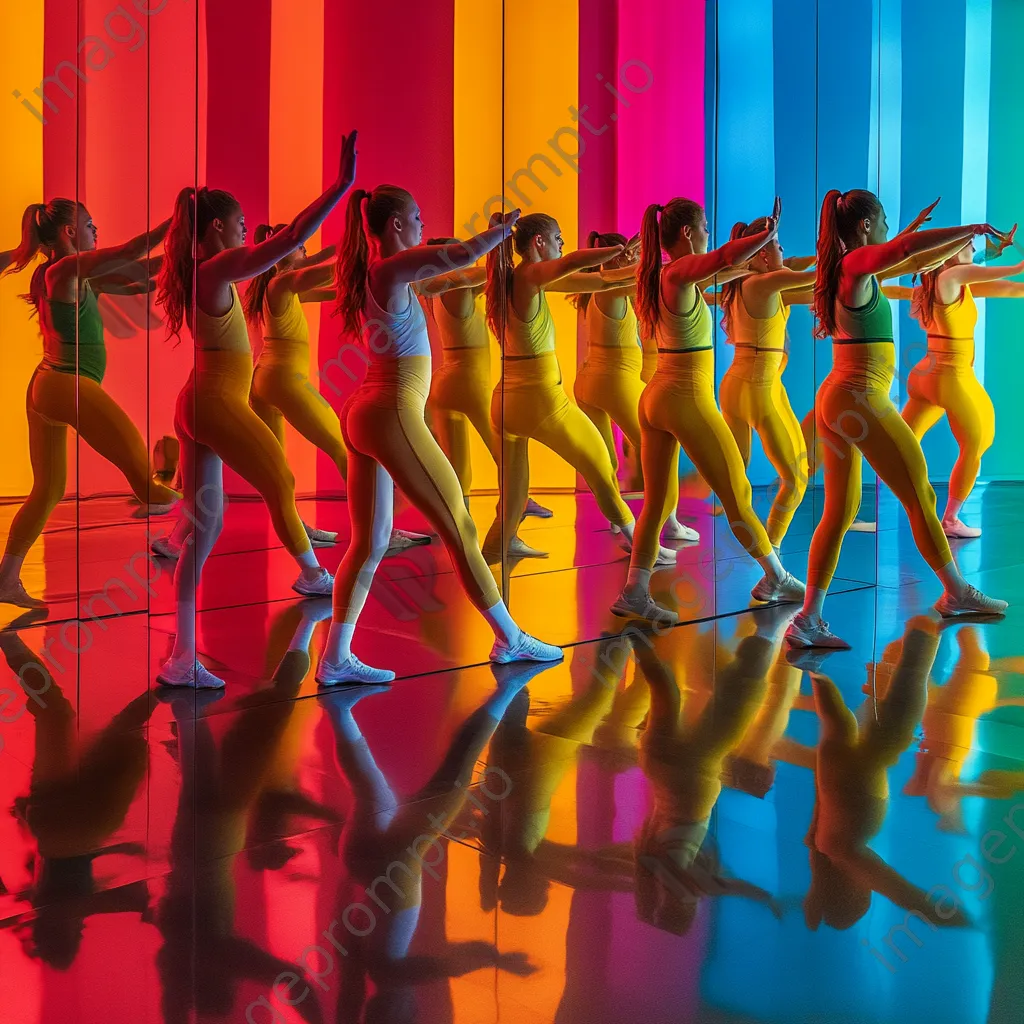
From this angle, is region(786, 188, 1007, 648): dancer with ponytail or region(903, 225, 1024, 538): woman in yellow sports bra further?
region(903, 225, 1024, 538): woman in yellow sports bra

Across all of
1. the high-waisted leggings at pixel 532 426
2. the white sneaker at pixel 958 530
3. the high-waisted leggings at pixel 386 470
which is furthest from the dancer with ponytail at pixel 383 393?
the white sneaker at pixel 958 530

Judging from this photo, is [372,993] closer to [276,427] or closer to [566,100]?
[276,427]

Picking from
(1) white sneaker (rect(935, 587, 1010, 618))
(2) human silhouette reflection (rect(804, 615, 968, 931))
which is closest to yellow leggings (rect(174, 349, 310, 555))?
(2) human silhouette reflection (rect(804, 615, 968, 931))

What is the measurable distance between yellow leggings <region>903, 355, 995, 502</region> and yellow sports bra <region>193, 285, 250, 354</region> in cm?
297

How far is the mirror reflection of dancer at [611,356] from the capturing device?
17.1 ft

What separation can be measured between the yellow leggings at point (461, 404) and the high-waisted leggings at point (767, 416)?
1682 mm

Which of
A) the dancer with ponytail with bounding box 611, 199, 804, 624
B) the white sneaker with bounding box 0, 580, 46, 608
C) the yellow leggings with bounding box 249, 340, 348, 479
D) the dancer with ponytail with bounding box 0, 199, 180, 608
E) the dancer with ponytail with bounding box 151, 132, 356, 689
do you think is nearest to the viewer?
the dancer with ponytail with bounding box 151, 132, 356, 689

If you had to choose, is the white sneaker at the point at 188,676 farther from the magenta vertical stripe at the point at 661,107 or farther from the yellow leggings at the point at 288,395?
the magenta vertical stripe at the point at 661,107

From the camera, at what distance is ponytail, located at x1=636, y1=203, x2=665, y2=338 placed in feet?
16.9

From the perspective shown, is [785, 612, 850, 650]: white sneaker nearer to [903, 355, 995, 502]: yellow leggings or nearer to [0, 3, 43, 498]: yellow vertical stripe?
[903, 355, 995, 502]: yellow leggings

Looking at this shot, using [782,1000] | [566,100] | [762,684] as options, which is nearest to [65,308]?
[566,100]

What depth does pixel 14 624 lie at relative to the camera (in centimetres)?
459

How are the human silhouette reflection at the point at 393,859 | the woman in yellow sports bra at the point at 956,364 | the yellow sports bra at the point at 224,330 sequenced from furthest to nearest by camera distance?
the woman in yellow sports bra at the point at 956,364 < the yellow sports bra at the point at 224,330 < the human silhouette reflection at the point at 393,859

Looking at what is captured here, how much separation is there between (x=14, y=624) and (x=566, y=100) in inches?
113
